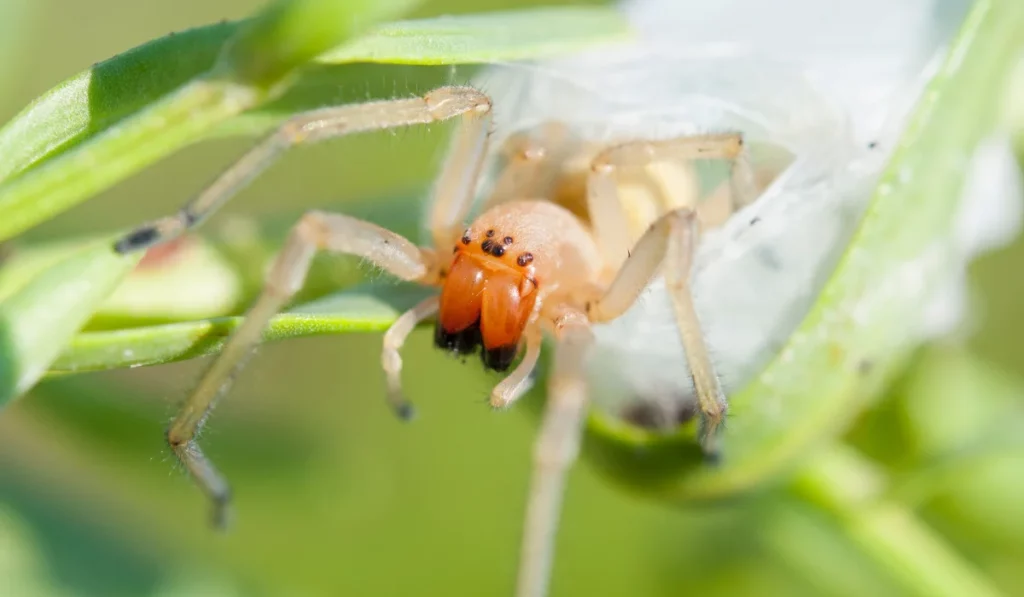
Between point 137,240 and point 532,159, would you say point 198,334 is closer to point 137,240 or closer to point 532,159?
point 137,240

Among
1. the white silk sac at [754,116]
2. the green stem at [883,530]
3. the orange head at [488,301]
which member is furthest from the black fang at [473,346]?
the green stem at [883,530]

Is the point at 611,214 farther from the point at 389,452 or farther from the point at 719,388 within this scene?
the point at 389,452

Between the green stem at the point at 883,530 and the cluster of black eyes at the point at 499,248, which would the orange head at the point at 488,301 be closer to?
the cluster of black eyes at the point at 499,248

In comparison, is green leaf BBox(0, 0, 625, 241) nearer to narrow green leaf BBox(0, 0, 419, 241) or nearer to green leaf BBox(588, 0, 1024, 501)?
narrow green leaf BBox(0, 0, 419, 241)

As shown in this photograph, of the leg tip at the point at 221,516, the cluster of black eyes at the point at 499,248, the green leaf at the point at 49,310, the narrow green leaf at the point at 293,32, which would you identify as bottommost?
the leg tip at the point at 221,516

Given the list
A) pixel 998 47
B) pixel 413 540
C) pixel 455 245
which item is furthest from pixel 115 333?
pixel 413 540

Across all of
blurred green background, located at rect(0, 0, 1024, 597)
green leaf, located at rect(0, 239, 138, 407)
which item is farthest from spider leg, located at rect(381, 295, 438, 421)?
green leaf, located at rect(0, 239, 138, 407)

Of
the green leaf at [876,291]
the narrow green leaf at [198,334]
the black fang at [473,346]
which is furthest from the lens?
the black fang at [473,346]
